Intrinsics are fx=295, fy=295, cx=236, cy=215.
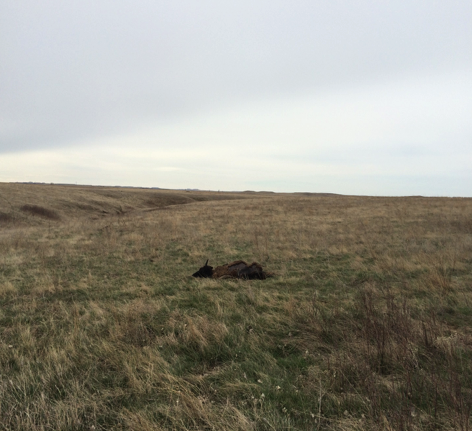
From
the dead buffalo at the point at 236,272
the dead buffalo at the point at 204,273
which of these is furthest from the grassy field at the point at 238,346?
the dead buffalo at the point at 236,272

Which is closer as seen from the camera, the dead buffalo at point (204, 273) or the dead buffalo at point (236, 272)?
the dead buffalo at point (236, 272)

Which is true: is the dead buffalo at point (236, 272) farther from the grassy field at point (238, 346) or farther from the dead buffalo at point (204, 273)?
the grassy field at point (238, 346)

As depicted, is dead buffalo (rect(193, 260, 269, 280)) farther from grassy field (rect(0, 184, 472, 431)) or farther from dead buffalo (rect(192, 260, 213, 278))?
grassy field (rect(0, 184, 472, 431))

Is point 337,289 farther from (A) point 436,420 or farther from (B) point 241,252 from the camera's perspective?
(B) point 241,252

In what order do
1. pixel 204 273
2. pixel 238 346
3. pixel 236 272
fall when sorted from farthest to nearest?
pixel 204 273
pixel 236 272
pixel 238 346

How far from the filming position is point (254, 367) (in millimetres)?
3387

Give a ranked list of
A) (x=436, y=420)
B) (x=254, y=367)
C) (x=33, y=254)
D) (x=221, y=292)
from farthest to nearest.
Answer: (x=33, y=254)
(x=221, y=292)
(x=254, y=367)
(x=436, y=420)

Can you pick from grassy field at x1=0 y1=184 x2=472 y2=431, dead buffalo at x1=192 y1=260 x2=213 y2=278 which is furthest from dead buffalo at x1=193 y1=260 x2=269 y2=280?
grassy field at x1=0 y1=184 x2=472 y2=431

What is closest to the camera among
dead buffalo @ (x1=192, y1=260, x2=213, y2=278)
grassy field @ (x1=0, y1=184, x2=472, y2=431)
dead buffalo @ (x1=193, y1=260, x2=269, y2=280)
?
grassy field @ (x1=0, y1=184, x2=472, y2=431)

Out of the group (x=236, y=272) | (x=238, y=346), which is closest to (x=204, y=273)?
(x=236, y=272)

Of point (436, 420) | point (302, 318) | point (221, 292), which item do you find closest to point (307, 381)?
point (436, 420)

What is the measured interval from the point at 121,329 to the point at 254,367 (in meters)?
2.14

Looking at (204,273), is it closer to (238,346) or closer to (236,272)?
(236,272)

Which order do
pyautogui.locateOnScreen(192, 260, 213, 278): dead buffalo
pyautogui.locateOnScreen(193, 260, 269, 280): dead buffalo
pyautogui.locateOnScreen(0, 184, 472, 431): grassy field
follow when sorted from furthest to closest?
pyautogui.locateOnScreen(192, 260, 213, 278): dead buffalo → pyautogui.locateOnScreen(193, 260, 269, 280): dead buffalo → pyautogui.locateOnScreen(0, 184, 472, 431): grassy field
